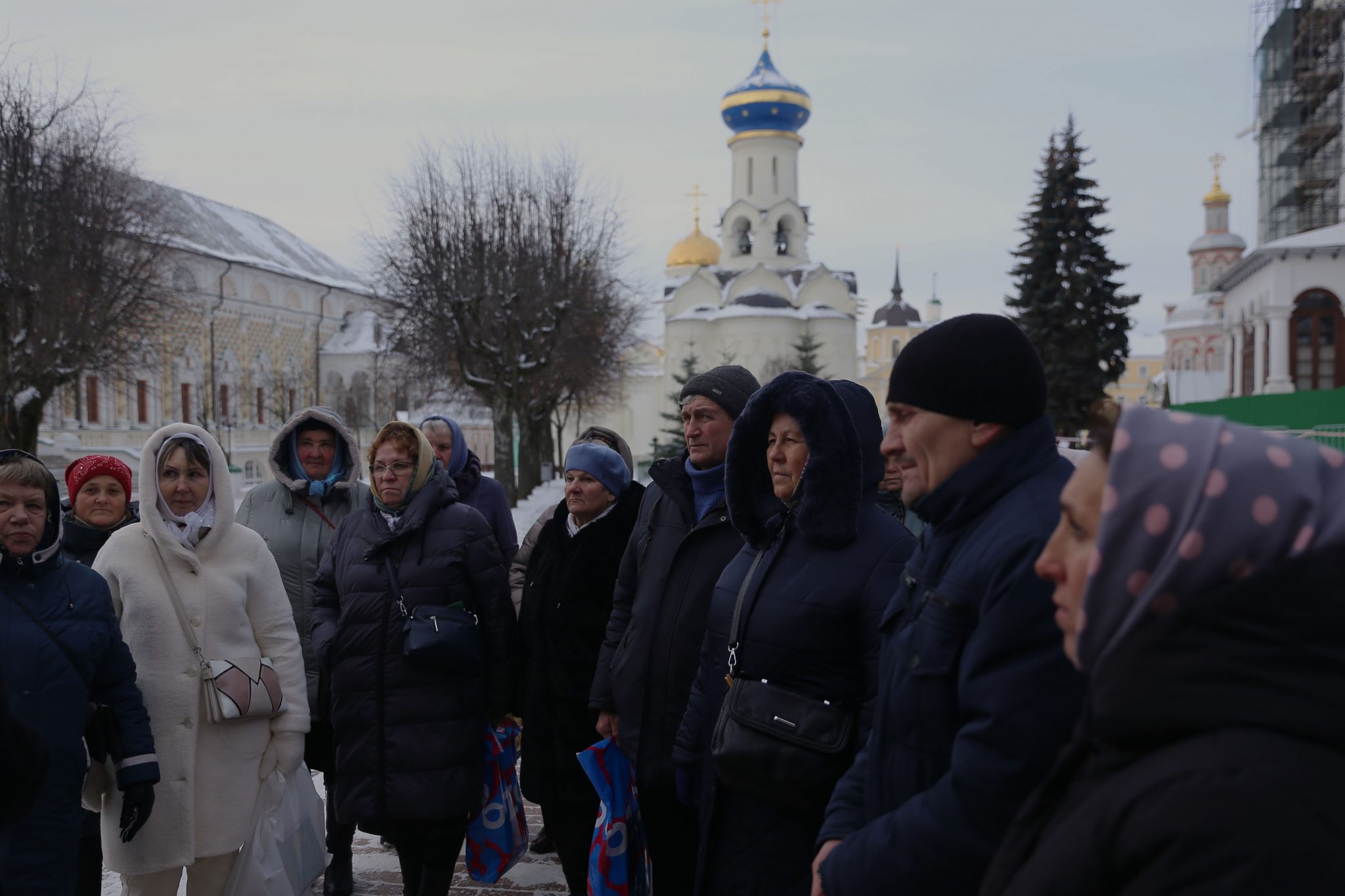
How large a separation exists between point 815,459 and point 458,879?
323 centimetres

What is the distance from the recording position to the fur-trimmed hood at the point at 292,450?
199 inches

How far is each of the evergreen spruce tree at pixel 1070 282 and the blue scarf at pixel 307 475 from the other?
1135 inches

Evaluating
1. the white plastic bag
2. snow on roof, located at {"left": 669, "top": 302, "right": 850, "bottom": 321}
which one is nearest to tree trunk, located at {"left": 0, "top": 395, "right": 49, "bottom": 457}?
the white plastic bag

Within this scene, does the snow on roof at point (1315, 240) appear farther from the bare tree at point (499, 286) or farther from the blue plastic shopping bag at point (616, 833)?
the blue plastic shopping bag at point (616, 833)

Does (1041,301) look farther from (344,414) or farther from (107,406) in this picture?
(107,406)

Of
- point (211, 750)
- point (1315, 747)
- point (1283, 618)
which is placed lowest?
point (211, 750)

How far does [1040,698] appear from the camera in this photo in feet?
6.21

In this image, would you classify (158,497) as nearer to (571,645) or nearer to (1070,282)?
(571,645)

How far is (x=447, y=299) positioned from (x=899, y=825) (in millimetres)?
25428

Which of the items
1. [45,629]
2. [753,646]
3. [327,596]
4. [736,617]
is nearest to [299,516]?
[327,596]

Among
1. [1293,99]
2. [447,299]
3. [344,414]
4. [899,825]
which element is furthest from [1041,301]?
[899,825]

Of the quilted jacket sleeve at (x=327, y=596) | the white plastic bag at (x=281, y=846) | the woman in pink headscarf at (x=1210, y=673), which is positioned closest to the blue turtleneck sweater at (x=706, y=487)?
the quilted jacket sleeve at (x=327, y=596)

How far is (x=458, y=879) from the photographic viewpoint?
5180 millimetres

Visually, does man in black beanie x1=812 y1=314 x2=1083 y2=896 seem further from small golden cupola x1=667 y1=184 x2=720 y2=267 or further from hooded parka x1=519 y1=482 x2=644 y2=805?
small golden cupola x1=667 y1=184 x2=720 y2=267
